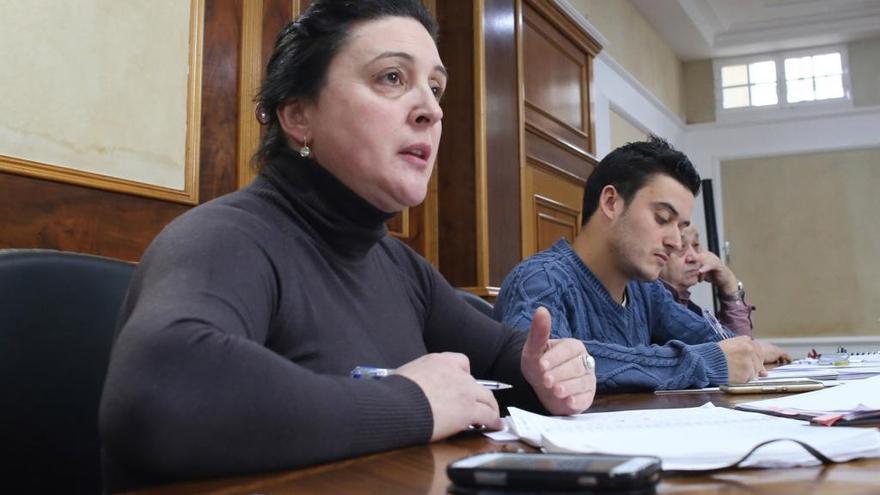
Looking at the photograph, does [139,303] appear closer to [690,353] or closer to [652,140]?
[690,353]

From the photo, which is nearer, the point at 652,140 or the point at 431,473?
the point at 431,473

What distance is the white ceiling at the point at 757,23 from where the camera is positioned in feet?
18.4

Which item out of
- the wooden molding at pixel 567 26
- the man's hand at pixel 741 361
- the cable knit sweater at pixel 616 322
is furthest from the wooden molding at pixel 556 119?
the man's hand at pixel 741 361

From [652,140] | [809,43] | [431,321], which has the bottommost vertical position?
[431,321]

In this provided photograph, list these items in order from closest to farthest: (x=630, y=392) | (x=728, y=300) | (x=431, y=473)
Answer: (x=431, y=473)
(x=630, y=392)
(x=728, y=300)

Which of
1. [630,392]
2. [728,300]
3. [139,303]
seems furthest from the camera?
[728,300]

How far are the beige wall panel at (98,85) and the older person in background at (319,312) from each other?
62 cm

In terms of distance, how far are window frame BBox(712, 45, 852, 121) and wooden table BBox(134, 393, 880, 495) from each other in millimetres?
6279

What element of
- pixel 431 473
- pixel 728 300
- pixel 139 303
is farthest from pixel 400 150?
pixel 728 300

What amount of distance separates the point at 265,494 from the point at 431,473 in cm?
13

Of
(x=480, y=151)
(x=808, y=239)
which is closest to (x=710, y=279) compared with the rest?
(x=480, y=151)

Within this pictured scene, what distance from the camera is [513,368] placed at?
4.01ft

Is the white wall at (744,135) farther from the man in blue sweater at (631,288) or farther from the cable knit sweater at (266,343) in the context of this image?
the cable knit sweater at (266,343)

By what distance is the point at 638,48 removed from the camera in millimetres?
5438
